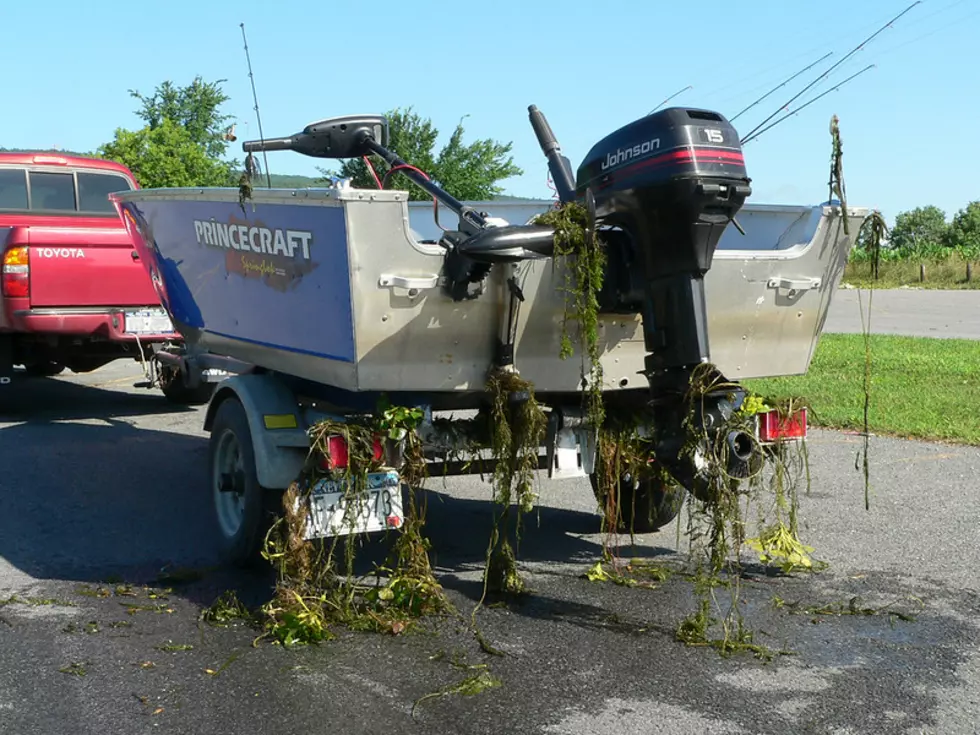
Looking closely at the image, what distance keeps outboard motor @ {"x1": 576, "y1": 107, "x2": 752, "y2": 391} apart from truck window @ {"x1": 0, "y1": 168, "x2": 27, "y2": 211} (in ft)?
27.7

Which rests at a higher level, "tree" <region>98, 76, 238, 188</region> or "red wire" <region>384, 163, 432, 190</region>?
"tree" <region>98, 76, 238, 188</region>

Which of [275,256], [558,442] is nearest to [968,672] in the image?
[558,442]

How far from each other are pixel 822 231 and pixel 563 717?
9.18 ft

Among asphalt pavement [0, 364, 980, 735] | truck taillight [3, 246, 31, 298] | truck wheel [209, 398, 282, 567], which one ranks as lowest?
asphalt pavement [0, 364, 980, 735]

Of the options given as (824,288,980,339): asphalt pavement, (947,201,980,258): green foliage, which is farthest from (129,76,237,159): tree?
(947,201,980,258): green foliage

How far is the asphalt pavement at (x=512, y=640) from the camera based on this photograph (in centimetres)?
387

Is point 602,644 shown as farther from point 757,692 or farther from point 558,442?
point 558,442

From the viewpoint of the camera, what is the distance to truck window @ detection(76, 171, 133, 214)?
11727mm

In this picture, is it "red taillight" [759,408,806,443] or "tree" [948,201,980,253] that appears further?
"tree" [948,201,980,253]

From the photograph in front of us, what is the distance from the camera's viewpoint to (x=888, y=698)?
3.99 metres

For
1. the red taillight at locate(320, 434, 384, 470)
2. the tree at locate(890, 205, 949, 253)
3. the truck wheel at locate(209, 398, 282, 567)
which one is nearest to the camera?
the red taillight at locate(320, 434, 384, 470)

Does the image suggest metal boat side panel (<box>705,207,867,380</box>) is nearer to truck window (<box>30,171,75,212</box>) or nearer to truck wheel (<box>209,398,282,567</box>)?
truck wheel (<box>209,398,282,567</box>)

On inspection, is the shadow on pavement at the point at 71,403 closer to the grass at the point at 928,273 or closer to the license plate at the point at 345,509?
the license plate at the point at 345,509

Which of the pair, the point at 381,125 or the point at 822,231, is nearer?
the point at 822,231
